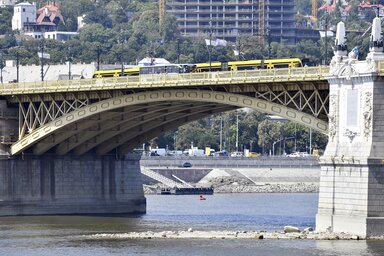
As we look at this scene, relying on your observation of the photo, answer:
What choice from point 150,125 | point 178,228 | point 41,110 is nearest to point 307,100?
point 178,228

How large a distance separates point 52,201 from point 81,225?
1415 centimetres

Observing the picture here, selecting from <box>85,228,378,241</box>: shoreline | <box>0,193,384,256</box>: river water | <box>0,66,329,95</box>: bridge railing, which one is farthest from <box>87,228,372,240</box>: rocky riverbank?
<box>0,66,329,95</box>: bridge railing

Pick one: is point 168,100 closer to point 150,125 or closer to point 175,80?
point 175,80

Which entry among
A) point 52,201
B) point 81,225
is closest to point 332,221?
point 81,225

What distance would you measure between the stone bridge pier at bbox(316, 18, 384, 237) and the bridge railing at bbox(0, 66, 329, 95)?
249 centimetres

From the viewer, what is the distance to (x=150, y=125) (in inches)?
6093

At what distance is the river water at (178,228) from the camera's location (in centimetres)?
11425

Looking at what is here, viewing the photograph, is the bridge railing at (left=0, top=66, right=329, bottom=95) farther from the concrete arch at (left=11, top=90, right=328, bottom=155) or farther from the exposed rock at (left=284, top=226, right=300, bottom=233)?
the exposed rock at (left=284, top=226, right=300, bottom=233)

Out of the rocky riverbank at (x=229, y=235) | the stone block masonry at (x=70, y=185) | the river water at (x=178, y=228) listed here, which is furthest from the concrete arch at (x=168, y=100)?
the rocky riverbank at (x=229, y=235)

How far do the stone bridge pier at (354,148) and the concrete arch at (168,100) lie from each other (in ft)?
9.94

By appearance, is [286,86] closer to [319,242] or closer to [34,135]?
[319,242]

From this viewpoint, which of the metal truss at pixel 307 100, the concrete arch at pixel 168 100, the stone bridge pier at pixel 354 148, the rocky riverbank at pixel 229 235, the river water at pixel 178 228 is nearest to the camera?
the river water at pixel 178 228

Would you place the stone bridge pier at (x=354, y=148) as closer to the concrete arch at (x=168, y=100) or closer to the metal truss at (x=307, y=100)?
the concrete arch at (x=168, y=100)

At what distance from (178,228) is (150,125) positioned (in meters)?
19.4
